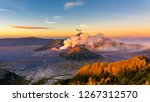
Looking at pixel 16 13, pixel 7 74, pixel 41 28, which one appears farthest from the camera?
pixel 7 74

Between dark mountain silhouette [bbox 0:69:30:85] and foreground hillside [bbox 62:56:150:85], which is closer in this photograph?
foreground hillside [bbox 62:56:150:85]

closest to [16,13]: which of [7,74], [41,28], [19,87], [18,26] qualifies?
[18,26]

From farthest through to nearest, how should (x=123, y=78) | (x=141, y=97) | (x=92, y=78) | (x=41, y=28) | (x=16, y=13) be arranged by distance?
1. (x=16, y=13)
2. (x=41, y=28)
3. (x=92, y=78)
4. (x=123, y=78)
5. (x=141, y=97)

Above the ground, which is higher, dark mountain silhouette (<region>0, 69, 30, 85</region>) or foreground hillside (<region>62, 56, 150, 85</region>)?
foreground hillside (<region>62, 56, 150, 85</region>)

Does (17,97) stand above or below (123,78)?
above

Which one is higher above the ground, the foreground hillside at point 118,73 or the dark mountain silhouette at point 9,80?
the foreground hillside at point 118,73

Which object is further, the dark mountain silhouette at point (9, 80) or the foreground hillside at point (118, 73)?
the dark mountain silhouette at point (9, 80)

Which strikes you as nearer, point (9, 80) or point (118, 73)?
point (118, 73)

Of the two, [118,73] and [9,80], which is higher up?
[118,73]

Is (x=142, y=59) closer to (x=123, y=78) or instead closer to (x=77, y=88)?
(x=123, y=78)

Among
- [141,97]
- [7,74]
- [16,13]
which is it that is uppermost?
[16,13]

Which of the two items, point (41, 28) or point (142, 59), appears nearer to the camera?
point (142, 59)
